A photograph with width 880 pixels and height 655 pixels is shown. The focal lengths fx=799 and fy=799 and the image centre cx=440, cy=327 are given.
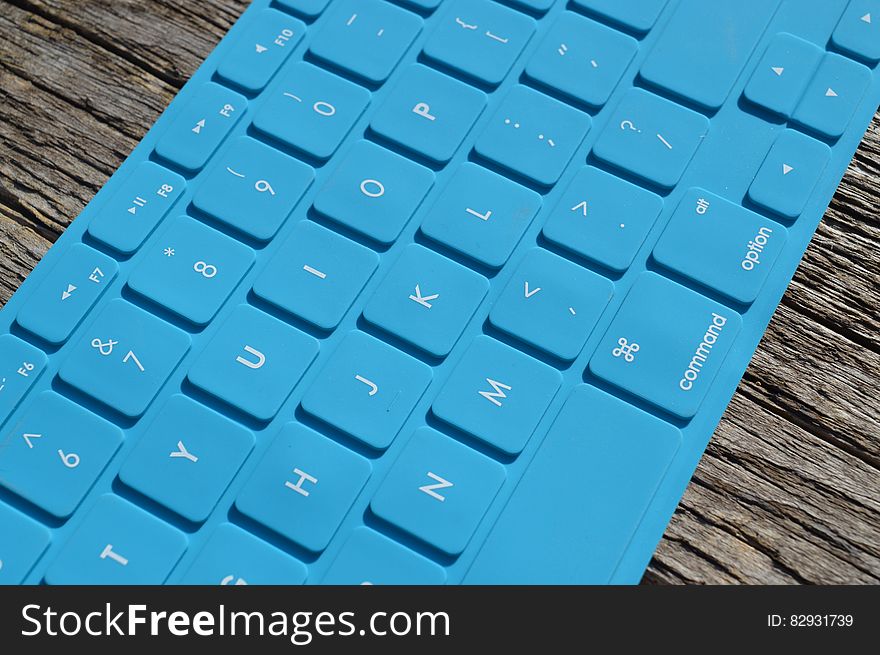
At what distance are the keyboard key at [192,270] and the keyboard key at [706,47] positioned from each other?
336mm

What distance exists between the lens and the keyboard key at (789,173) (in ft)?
1.84

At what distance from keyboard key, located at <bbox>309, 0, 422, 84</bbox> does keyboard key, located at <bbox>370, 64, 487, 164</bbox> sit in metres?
0.02

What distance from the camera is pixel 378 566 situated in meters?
0.48

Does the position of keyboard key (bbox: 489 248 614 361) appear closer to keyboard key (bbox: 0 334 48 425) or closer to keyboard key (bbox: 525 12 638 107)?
keyboard key (bbox: 525 12 638 107)

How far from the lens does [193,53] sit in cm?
64

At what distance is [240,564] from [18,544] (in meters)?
0.14

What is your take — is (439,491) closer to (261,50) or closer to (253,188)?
A: (253,188)

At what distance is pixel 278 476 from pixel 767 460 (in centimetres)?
31

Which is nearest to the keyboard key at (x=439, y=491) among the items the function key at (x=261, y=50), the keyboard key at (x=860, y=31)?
the function key at (x=261, y=50)

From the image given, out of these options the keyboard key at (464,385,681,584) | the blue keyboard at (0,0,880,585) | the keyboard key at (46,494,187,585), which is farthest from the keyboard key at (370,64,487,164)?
the keyboard key at (46,494,187,585)

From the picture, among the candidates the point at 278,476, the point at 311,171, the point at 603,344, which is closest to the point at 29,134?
the point at 311,171

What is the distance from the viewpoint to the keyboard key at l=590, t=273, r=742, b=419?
0.52 m

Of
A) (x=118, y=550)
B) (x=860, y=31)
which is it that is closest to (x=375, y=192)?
(x=118, y=550)

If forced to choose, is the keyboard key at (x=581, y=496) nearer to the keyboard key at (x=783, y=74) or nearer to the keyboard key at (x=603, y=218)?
the keyboard key at (x=603, y=218)
